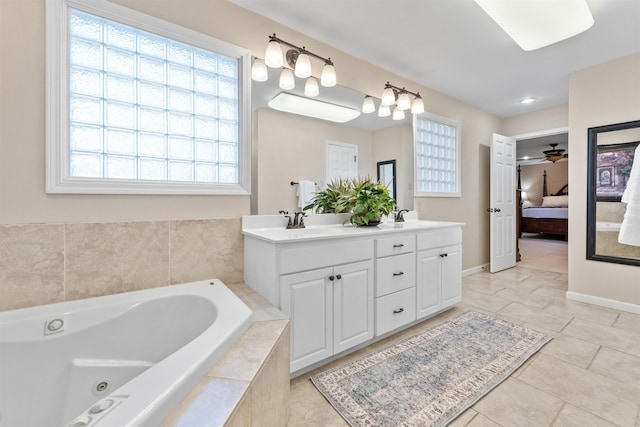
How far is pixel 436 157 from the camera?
3303mm

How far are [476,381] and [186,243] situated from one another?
1.89 metres

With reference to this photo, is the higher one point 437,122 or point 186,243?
point 437,122

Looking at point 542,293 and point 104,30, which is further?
point 542,293

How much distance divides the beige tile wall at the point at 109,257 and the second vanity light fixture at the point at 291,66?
110 cm

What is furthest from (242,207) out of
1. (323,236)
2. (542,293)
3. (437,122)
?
(542,293)

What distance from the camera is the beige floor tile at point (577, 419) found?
4.00ft

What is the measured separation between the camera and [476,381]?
4.96 ft

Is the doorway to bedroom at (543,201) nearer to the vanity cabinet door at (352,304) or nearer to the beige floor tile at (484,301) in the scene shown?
the beige floor tile at (484,301)

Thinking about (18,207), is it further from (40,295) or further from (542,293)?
(542,293)

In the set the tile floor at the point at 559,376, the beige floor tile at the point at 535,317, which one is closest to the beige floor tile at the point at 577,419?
the tile floor at the point at 559,376

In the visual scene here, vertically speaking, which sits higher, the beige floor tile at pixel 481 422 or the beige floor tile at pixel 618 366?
the beige floor tile at pixel 618 366

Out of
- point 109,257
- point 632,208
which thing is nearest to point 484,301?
point 632,208

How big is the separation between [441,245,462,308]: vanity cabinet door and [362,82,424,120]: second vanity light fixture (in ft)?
4.79

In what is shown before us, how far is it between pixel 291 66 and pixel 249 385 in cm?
208
